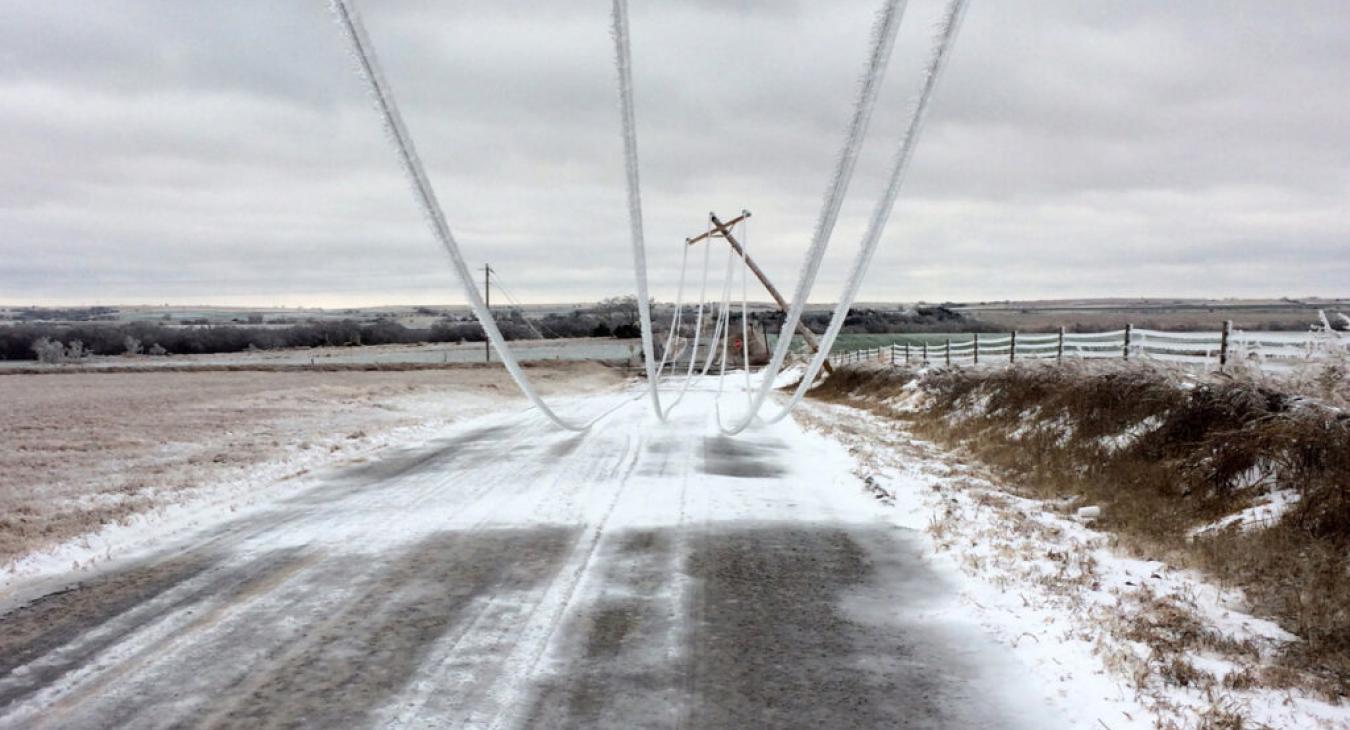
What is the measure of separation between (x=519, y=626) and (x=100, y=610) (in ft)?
9.11

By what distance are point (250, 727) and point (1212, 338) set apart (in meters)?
14.0

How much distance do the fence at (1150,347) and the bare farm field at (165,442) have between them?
11969 millimetres

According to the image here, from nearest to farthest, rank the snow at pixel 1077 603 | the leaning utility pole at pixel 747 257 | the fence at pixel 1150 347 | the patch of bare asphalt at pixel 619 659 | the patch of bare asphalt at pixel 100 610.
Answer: the patch of bare asphalt at pixel 619 659 < the snow at pixel 1077 603 < the patch of bare asphalt at pixel 100 610 < the fence at pixel 1150 347 < the leaning utility pole at pixel 747 257

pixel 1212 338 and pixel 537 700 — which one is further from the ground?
pixel 1212 338

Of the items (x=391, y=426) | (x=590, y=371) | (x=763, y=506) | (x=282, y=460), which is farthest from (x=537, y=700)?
(x=590, y=371)

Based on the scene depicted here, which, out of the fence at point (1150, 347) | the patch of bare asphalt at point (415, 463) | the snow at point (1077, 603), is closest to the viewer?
the snow at point (1077, 603)

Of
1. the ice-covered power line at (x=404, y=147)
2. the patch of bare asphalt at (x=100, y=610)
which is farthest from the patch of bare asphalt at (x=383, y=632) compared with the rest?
the ice-covered power line at (x=404, y=147)

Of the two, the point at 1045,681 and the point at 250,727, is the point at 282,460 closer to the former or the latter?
the point at 250,727

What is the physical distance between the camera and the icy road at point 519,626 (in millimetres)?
3879

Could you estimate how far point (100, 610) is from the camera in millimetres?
5309

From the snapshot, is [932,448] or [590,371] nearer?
[932,448]

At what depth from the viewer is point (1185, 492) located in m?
7.91

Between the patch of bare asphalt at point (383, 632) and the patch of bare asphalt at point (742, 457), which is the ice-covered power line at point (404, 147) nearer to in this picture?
the patch of bare asphalt at point (383, 632)

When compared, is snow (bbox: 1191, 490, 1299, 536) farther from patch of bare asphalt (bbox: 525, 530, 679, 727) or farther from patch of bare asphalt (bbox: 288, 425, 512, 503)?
patch of bare asphalt (bbox: 288, 425, 512, 503)
